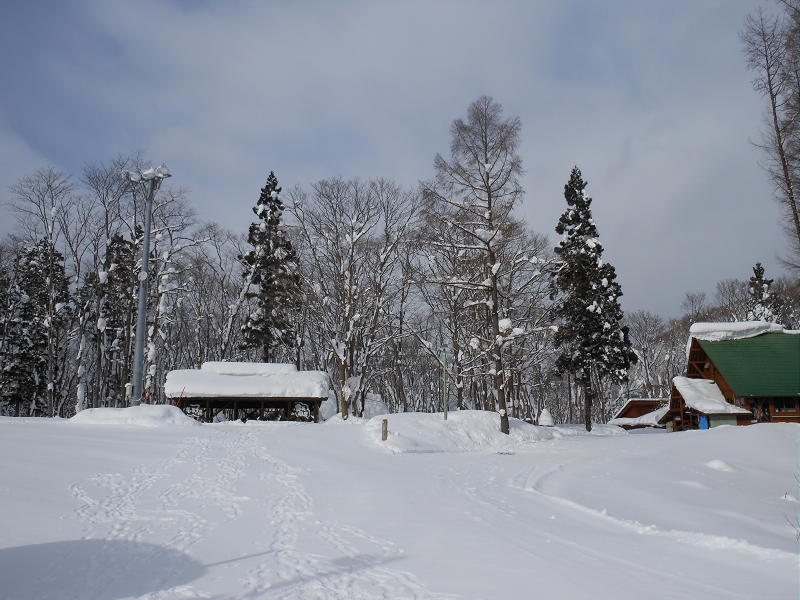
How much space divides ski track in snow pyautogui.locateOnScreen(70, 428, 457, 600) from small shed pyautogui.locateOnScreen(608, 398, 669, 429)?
40265mm

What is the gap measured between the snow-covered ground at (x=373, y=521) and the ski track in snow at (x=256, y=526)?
4 cm

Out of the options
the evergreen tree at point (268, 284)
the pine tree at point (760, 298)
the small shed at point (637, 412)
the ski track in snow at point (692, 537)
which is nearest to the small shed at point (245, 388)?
the evergreen tree at point (268, 284)

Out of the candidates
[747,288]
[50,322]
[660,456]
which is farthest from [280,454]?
[747,288]

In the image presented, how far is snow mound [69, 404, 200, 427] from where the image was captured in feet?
63.4

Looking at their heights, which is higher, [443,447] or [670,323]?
[670,323]

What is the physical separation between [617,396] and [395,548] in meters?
64.8

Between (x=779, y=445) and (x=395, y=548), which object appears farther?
(x=779, y=445)

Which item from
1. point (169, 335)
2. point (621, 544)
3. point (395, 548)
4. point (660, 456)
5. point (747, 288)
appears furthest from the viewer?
point (747, 288)

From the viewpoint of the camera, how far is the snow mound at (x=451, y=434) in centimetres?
1934

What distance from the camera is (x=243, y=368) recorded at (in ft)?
96.6

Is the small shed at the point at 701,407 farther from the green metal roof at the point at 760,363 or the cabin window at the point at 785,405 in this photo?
the cabin window at the point at 785,405

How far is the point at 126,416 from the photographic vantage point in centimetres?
1959

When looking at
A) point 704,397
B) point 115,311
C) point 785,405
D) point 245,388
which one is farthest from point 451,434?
point 115,311

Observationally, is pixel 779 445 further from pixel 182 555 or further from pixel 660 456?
pixel 182 555
